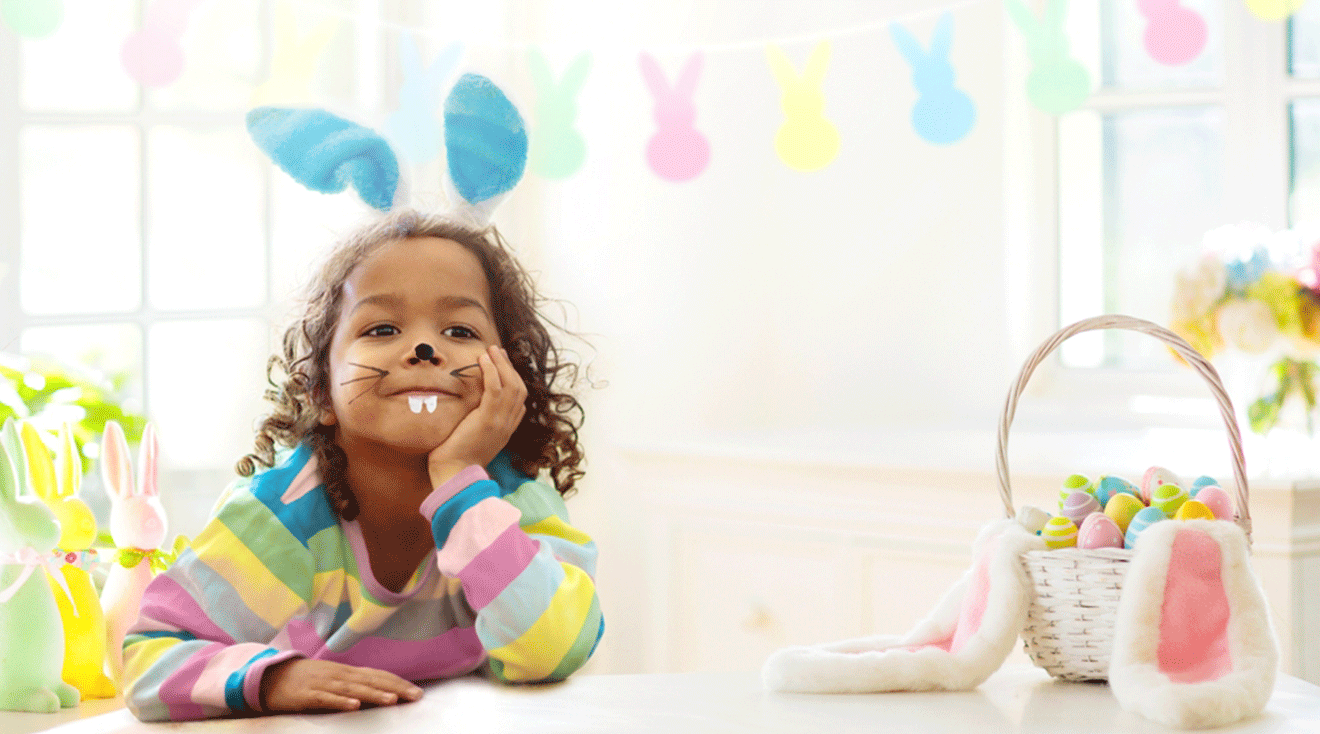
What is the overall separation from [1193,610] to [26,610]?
1018 millimetres

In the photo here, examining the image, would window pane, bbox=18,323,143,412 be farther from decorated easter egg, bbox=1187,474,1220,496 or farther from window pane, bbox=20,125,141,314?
decorated easter egg, bbox=1187,474,1220,496

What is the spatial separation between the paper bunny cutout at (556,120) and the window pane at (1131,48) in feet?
3.09

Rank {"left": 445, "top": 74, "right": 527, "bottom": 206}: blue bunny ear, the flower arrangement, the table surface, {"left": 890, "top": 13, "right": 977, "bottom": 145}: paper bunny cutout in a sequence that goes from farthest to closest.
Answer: {"left": 890, "top": 13, "right": 977, "bottom": 145}: paper bunny cutout
the flower arrangement
{"left": 445, "top": 74, "right": 527, "bottom": 206}: blue bunny ear
the table surface

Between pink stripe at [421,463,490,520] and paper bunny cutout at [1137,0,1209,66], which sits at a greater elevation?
paper bunny cutout at [1137,0,1209,66]

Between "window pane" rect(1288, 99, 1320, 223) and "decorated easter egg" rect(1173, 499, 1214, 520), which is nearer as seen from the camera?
"decorated easter egg" rect(1173, 499, 1214, 520)

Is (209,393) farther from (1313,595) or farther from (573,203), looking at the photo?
(1313,595)

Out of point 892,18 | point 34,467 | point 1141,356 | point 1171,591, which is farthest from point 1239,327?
point 34,467

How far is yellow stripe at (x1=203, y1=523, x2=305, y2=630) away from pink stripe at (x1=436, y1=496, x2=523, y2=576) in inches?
5.0

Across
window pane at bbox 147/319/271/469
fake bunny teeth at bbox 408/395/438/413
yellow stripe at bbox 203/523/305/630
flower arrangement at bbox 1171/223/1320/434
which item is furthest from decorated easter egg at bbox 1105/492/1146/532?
window pane at bbox 147/319/271/469

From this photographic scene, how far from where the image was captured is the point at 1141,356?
2.25 meters

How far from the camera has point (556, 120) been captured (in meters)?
2.06

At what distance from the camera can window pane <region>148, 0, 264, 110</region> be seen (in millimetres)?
1965

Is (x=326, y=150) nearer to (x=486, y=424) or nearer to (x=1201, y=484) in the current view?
(x=486, y=424)

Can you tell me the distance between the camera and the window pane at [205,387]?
1.96 m
